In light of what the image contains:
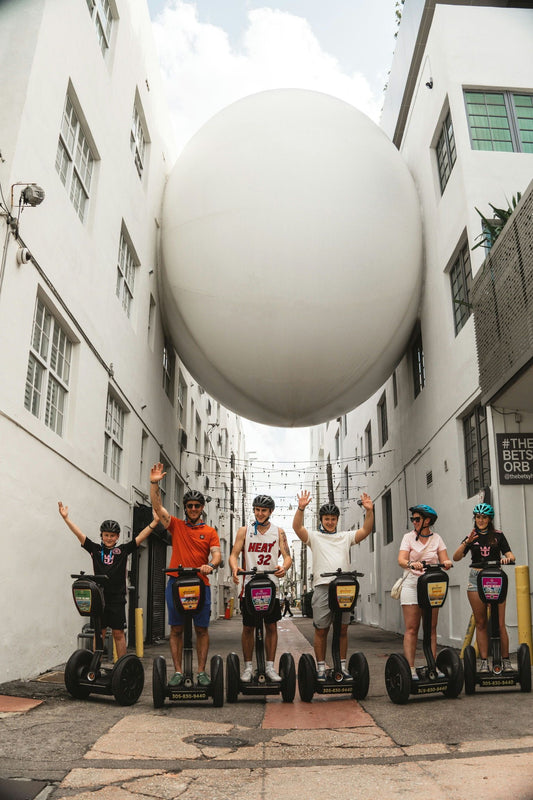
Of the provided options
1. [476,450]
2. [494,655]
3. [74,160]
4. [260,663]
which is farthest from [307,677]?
[74,160]

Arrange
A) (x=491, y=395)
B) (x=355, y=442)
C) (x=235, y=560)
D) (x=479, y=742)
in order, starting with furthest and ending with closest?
(x=355, y=442) → (x=491, y=395) → (x=235, y=560) → (x=479, y=742)

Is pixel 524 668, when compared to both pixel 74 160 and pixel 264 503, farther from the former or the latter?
pixel 74 160

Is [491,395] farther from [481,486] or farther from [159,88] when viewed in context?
[159,88]

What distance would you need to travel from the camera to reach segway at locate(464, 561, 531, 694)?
5.78 meters

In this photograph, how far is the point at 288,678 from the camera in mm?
5512

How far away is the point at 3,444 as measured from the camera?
6.27 metres

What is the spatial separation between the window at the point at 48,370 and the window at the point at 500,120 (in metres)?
7.63

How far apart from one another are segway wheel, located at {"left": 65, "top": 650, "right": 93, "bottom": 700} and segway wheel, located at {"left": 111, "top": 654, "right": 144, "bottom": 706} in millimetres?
313

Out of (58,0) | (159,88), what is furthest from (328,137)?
(159,88)

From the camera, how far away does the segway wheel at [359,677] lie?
5.56 m

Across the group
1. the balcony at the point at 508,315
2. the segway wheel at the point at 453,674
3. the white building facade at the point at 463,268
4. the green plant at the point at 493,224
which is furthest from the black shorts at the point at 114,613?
the green plant at the point at 493,224

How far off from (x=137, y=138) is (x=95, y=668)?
11.2m

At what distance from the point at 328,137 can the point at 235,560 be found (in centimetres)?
820

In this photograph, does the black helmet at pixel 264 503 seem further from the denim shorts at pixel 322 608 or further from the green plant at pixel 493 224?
the green plant at pixel 493 224
